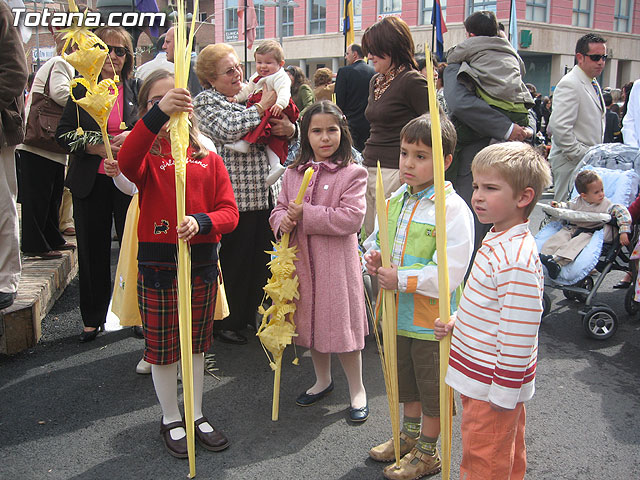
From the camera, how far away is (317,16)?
108ft

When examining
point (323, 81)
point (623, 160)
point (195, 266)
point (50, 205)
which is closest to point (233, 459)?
point (195, 266)

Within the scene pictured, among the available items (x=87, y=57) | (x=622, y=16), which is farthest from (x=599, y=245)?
(x=622, y=16)

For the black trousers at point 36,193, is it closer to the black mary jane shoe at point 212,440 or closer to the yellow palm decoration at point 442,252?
the black mary jane shoe at point 212,440

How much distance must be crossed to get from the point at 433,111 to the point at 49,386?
2.77 metres

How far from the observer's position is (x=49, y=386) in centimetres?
350

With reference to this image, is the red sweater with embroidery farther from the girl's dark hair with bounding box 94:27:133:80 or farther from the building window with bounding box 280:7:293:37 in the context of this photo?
the building window with bounding box 280:7:293:37

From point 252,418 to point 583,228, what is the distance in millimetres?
3057

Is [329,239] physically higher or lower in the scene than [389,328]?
higher

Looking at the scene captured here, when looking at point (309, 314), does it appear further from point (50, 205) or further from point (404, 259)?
point (50, 205)

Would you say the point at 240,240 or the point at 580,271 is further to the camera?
the point at 580,271

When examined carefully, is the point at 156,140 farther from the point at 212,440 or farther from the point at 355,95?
the point at 355,95

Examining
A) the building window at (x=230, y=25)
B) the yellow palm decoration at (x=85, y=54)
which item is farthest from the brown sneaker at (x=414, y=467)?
the building window at (x=230, y=25)

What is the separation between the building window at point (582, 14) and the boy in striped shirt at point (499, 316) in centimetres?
3097

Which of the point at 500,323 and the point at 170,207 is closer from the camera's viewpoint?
the point at 500,323
